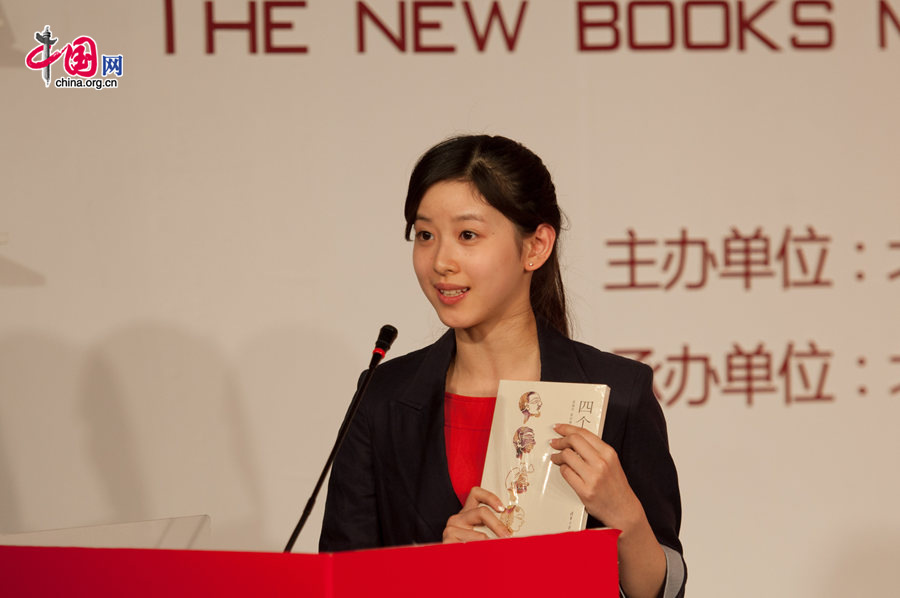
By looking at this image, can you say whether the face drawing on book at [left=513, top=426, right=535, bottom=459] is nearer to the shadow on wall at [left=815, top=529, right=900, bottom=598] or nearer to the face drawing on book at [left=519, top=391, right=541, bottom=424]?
the face drawing on book at [left=519, top=391, right=541, bottom=424]

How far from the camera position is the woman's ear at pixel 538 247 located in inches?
59.9

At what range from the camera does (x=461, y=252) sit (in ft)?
4.67

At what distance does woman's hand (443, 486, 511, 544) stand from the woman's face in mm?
271

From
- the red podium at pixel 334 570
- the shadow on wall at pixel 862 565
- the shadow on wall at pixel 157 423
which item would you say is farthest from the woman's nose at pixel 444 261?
the shadow on wall at pixel 862 565

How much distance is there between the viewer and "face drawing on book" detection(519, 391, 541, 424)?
131 centimetres

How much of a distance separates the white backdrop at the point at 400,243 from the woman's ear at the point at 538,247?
3.85 feet

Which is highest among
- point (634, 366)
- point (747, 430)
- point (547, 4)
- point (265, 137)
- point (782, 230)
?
point (547, 4)

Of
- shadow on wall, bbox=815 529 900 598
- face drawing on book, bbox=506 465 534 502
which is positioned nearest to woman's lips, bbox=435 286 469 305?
face drawing on book, bbox=506 465 534 502

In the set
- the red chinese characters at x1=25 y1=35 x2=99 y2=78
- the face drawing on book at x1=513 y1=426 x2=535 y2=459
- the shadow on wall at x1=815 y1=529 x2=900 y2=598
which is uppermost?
the red chinese characters at x1=25 y1=35 x2=99 y2=78

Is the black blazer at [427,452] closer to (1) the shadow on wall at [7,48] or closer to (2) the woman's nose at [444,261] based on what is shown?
(2) the woman's nose at [444,261]

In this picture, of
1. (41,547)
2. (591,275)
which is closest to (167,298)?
(591,275)

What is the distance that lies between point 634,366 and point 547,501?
0.32 meters

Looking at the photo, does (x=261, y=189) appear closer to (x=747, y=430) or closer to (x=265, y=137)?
(x=265, y=137)

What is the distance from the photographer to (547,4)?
274 cm
